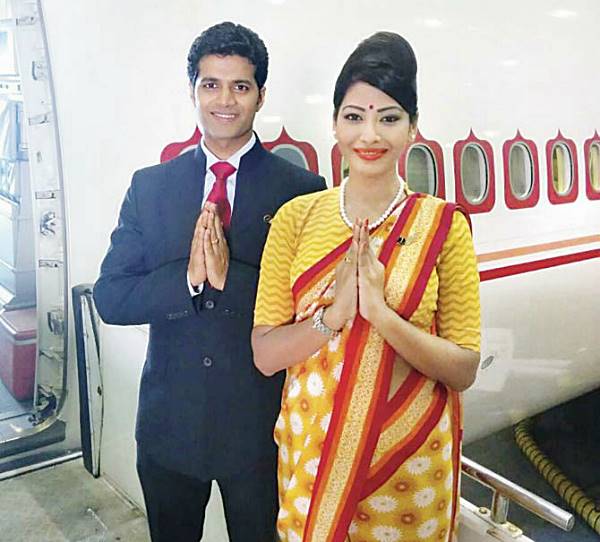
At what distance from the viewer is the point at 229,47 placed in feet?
4.36

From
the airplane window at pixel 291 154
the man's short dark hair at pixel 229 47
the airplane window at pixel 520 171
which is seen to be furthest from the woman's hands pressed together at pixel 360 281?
the airplane window at pixel 520 171

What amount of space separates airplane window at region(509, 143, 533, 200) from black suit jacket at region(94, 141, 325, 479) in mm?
1393

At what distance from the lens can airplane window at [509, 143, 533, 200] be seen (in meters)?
2.65

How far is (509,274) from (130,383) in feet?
4.45

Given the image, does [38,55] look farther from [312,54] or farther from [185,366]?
[185,366]

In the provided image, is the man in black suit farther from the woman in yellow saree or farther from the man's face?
the woman in yellow saree

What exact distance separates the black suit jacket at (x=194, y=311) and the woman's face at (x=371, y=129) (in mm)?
227

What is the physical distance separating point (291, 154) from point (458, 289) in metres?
0.71

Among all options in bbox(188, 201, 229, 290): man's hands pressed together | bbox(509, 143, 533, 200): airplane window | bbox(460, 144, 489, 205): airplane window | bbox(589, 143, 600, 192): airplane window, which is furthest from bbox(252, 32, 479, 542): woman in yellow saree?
bbox(589, 143, 600, 192): airplane window

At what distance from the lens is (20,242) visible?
225 centimetres

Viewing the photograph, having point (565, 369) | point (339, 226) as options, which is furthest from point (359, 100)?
point (565, 369)

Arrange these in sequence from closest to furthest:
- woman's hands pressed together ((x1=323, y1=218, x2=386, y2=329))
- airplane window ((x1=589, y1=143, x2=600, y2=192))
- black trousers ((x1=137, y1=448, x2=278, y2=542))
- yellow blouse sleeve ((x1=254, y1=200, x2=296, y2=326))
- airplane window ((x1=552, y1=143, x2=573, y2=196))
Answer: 1. woman's hands pressed together ((x1=323, y1=218, x2=386, y2=329))
2. yellow blouse sleeve ((x1=254, y1=200, x2=296, y2=326))
3. black trousers ((x1=137, y1=448, x2=278, y2=542))
4. airplane window ((x1=552, y1=143, x2=573, y2=196))
5. airplane window ((x1=589, y1=143, x2=600, y2=192))

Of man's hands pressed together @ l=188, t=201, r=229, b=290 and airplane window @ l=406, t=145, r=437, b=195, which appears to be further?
airplane window @ l=406, t=145, r=437, b=195

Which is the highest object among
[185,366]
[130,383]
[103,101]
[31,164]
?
[103,101]
